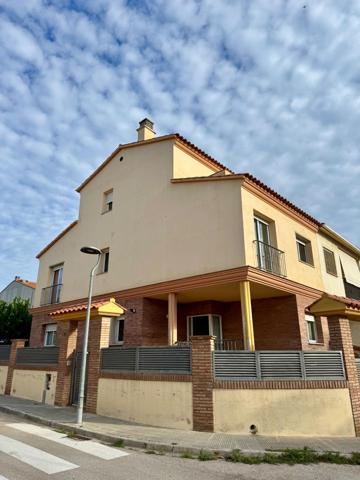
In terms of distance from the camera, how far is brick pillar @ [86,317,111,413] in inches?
394

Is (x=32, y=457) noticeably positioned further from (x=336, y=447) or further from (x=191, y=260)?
(x=191, y=260)

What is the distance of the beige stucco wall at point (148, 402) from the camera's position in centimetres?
811

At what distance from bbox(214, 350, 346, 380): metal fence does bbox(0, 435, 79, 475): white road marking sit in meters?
3.72

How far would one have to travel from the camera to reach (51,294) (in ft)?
59.3

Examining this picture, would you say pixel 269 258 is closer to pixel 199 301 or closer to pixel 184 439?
pixel 199 301

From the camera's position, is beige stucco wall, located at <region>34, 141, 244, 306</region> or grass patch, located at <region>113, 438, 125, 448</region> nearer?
grass patch, located at <region>113, 438, 125, 448</region>

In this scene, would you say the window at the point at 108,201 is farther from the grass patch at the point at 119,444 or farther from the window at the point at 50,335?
the grass patch at the point at 119,444

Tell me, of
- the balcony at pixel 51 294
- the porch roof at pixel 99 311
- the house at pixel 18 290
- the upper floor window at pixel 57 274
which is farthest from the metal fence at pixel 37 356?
the house at pixel 18 290

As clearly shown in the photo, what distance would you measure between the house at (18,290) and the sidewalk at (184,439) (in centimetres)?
2788

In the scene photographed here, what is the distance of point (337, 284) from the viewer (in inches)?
645

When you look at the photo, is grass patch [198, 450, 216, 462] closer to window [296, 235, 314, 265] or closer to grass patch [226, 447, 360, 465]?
grass patch [226, 447, 360, 465]

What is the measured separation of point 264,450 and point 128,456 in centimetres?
244

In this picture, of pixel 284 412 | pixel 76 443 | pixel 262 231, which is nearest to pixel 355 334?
pixel 262 231

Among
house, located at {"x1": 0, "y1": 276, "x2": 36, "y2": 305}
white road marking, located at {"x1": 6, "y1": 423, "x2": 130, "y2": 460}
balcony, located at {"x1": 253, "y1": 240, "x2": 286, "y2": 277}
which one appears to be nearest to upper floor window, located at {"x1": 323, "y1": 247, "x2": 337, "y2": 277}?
balcony, located at {"x1": 253, "y1": 240, "x2": 286, "y2": 277}
